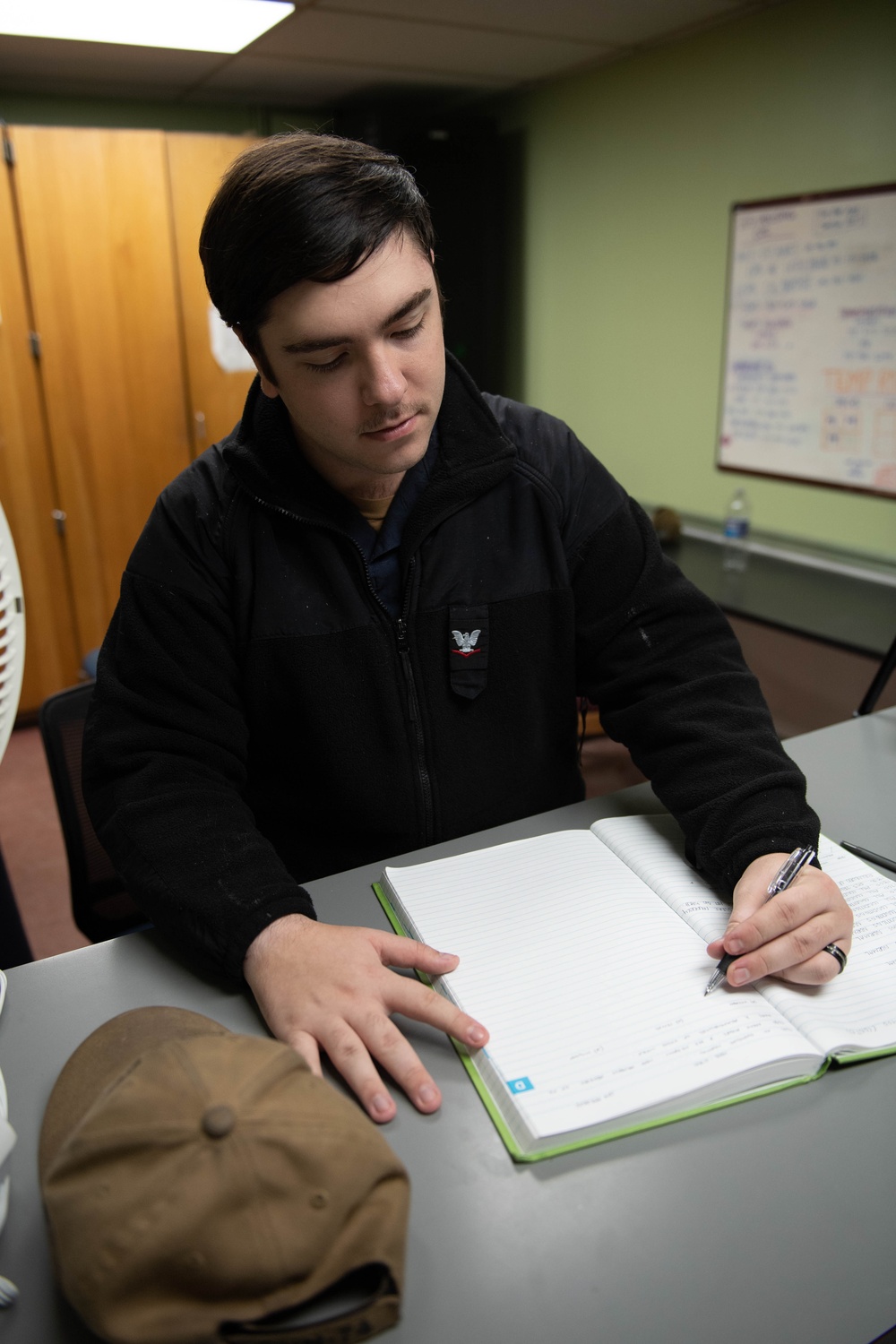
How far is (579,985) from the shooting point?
2.53ft

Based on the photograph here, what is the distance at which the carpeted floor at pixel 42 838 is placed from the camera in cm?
236

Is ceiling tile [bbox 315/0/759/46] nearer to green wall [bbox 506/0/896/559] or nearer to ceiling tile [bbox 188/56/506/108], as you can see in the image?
green wall [bbox 506/0/896/559]

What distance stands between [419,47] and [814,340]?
1.54 m

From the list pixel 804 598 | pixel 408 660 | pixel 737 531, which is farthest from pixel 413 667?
pixel 737 531

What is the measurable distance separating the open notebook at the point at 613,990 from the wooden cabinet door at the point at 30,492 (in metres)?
2.83

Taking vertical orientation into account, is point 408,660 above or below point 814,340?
below

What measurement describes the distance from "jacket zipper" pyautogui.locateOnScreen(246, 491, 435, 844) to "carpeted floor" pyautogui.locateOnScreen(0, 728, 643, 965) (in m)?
1.04

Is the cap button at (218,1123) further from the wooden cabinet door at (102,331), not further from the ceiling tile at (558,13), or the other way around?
the wooden cabinet door at (102,331)

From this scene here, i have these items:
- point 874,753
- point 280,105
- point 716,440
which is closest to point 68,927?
point 874,753

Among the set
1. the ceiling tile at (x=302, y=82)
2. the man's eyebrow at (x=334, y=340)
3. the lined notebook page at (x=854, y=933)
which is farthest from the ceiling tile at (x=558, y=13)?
the lined notebook page at (x=854, y=933)

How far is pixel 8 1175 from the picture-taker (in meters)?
0.60

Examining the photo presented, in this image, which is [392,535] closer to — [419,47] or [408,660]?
[408,660]

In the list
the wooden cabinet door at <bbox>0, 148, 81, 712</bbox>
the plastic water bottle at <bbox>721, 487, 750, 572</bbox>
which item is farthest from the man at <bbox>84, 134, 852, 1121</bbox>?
the wooden cabinet door at <bbox>0, 148, 81, 712</bbox>

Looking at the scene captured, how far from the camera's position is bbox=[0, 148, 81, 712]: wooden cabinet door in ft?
10.2
